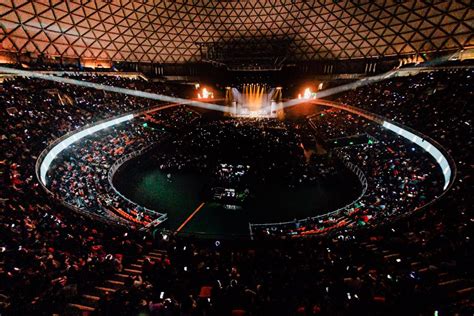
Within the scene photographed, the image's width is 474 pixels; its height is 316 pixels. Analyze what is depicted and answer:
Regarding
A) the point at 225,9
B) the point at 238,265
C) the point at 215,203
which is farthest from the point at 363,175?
the point at 225,9

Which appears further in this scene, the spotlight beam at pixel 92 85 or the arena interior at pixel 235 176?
the spotlight beam at pixel 92 85

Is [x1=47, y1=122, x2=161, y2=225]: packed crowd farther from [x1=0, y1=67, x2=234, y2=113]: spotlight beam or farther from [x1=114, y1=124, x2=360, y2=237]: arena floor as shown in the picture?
[x1=0, y1=67, x2=234, y2=113]: spotlight beam

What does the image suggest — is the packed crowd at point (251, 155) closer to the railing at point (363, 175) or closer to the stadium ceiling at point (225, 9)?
the railing at point (363, 175)

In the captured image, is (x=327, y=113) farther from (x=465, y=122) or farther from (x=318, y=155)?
(x=465, y=122)

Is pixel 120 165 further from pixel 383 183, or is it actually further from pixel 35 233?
pixel 383 183

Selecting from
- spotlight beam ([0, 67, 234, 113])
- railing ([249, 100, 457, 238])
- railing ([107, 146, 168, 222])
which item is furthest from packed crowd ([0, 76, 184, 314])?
railing ([249, 100, 457, 238])

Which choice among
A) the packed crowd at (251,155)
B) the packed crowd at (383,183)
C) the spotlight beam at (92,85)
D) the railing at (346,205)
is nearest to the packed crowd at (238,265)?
the packed crowd at (383,183)

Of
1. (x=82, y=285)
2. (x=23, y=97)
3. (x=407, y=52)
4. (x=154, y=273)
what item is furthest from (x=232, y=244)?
(x=407, y=52)
